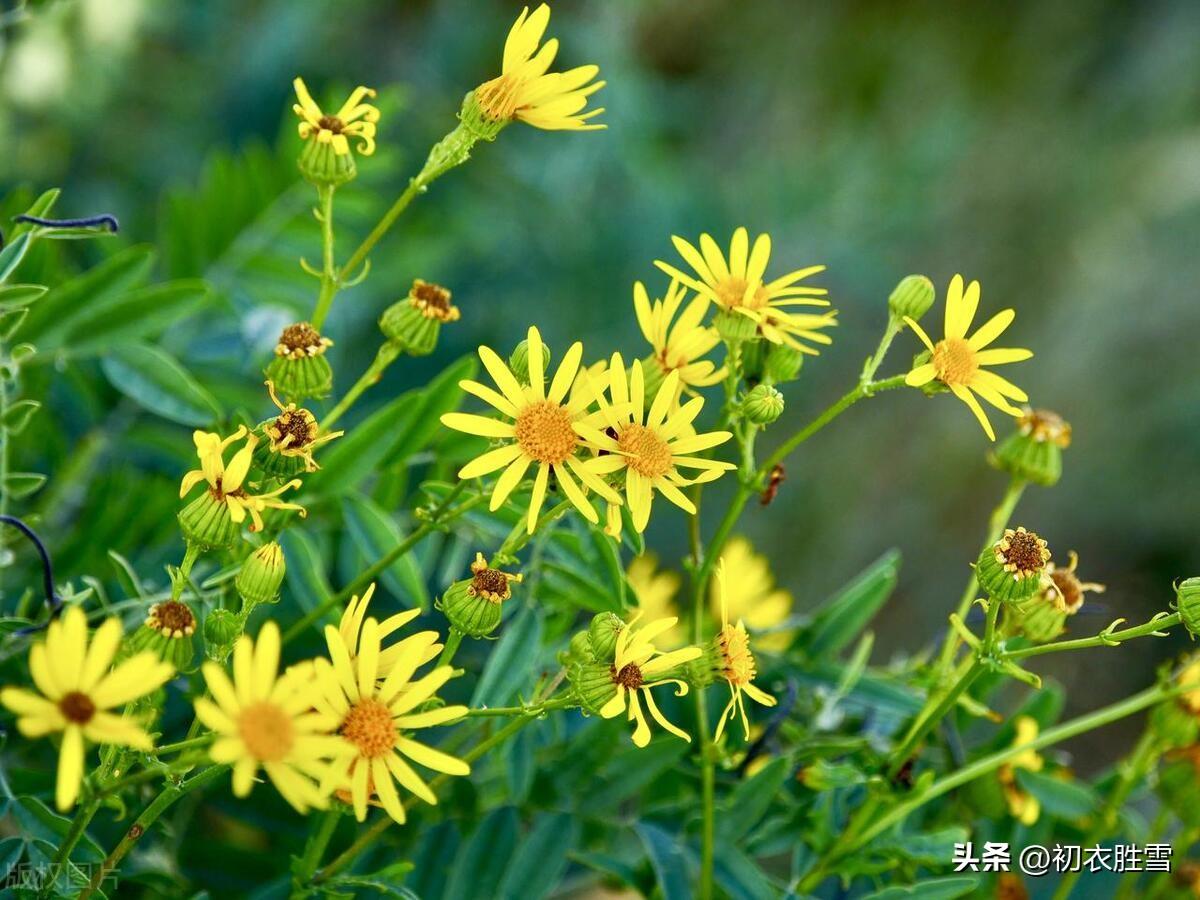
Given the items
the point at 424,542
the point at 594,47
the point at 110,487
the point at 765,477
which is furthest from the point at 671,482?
the point at 594,47

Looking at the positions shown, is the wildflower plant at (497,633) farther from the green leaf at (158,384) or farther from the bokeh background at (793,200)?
the bokeh background at (793,200)

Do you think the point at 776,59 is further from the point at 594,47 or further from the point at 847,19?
the point at 594,47

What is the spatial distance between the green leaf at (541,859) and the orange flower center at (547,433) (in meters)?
0.23

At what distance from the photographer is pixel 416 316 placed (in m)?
0.55

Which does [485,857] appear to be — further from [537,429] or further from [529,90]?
[529,90]

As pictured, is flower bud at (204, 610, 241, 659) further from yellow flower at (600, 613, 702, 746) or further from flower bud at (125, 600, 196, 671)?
yellow flower at (600, 613, 702, 746)

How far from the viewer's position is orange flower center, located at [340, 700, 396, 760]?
43 cm

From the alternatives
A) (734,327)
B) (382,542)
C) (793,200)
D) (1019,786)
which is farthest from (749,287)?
(793,200)

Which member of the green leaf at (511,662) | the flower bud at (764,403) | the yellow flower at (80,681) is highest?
the flower bud at (764,403)

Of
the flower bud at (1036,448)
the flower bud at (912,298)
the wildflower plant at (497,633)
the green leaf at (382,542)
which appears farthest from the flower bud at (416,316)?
the flower bud at (1036,448)

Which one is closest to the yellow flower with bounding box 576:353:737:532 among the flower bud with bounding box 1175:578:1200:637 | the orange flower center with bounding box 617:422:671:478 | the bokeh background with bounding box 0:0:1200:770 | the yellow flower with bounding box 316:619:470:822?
the orange flower center with bounding box 617:422:671:478

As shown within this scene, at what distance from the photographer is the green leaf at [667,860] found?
1.94ft

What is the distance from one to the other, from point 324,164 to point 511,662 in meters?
0.25

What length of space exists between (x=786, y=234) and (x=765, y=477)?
1009 mm
